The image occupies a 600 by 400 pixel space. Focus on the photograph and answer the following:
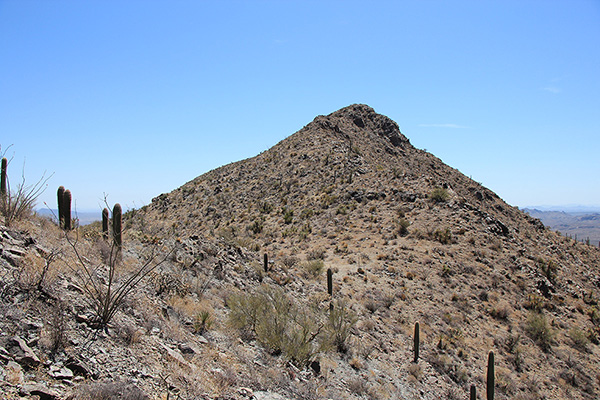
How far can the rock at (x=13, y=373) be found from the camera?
14.8 feet

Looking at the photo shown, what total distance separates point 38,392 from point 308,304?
1085 cm

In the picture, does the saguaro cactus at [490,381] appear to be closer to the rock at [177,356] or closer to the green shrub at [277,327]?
the green shrub at [277,327]

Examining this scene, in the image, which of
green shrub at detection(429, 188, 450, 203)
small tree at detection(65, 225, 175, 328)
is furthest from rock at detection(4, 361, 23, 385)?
green shrub at detection(429, 188, 450, 203)

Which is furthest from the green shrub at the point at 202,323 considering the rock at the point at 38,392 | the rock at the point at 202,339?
the rock at the point at 38,392

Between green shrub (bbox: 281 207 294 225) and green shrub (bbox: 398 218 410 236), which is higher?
green shrub (bbox: 281 207 294 225)

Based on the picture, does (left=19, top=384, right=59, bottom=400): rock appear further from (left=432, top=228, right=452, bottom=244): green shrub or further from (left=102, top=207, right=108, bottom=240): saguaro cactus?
(left=432, top=228, right=452, bottom=244): green shrub

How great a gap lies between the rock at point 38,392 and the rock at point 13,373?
0.43 feet

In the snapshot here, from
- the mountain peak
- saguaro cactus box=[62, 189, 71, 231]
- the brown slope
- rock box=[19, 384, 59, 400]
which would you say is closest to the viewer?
rock box=[19, 384, 59, 400]

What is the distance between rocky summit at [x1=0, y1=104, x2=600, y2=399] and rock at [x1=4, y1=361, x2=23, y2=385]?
0.8 inches

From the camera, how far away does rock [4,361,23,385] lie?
4519 millimetres

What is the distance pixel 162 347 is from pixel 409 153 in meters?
51.1

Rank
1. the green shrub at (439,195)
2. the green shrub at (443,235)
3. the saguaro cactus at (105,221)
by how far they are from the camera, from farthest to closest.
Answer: the green shrub at (439,195)
the green shrub at (443,235)
the saguaro cactus at (105,221)

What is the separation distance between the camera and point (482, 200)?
142 feet

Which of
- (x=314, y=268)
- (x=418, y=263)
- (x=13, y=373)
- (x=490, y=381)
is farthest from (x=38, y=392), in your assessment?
(x=418, y=263)
